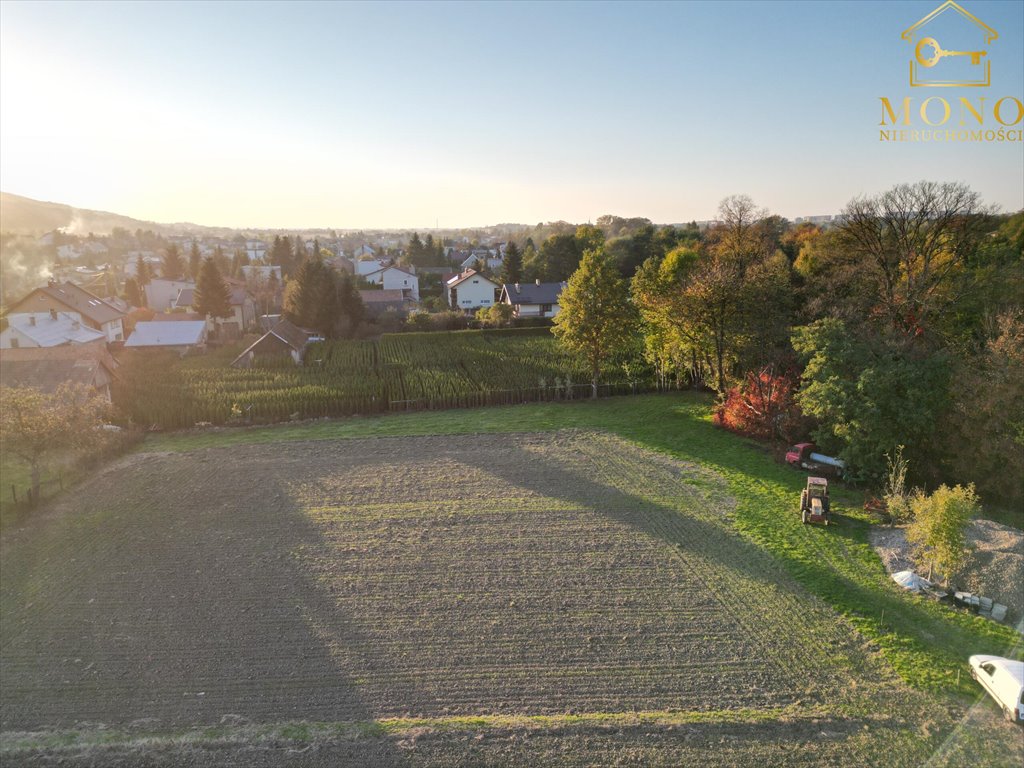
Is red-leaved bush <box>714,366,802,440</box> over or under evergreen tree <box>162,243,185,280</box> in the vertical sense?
under

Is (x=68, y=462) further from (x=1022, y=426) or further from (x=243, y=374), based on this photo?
(x=1022, y=426)

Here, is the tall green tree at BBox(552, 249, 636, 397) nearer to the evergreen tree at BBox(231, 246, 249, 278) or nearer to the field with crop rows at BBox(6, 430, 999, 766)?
the field with crop rows at BBox(6, 430, 999, 766)

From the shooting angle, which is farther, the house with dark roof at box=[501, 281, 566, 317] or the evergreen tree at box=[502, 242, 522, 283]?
the evergreen tree at box=[502, 242, 522, 283]

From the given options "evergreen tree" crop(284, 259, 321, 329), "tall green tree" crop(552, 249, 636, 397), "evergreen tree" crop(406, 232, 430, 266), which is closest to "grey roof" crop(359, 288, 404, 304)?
"evergreen tree" crop(284, 259, 321, 329)

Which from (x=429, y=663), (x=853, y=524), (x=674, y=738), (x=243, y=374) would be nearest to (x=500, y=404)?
(x=243, y=374)

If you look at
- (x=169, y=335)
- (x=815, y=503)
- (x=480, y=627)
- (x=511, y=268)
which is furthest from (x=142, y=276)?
(x=815, y=503)
